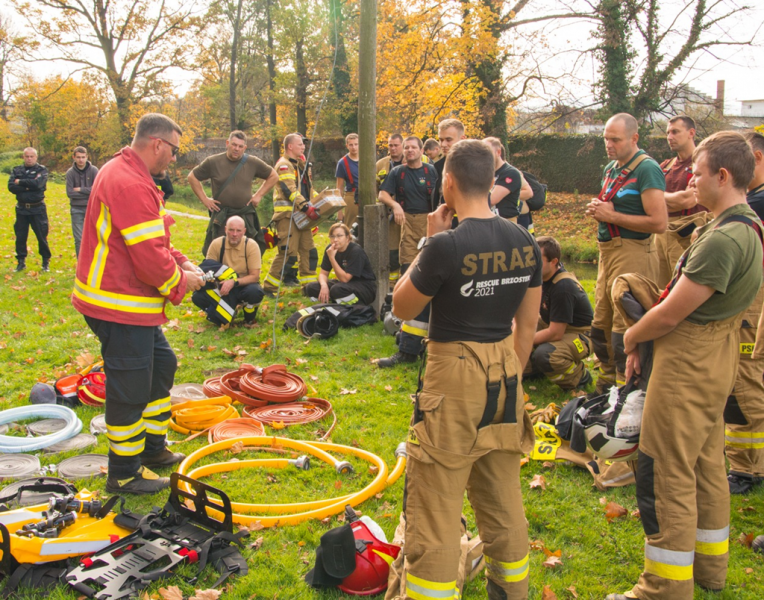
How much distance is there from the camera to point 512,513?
8.80 ft

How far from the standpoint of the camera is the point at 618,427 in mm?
3186

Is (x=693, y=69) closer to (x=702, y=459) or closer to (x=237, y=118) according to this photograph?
(x=702, y=459)

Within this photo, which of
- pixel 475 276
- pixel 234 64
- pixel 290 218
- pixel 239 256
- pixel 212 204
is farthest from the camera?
pixel 234 64

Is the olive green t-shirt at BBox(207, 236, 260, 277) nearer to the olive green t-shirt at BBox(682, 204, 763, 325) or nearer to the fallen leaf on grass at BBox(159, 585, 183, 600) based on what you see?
the fallen leaf on grass at BBox(159, 585, 183, 600)

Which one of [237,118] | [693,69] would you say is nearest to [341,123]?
[237,118]

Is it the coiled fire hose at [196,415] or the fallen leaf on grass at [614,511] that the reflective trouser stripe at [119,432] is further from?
the fallen leaf on grass at [614,511]

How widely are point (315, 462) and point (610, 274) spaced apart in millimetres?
3119

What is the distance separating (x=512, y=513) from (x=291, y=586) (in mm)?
1366

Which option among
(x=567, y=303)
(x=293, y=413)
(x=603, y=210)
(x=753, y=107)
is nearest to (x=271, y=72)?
(x=567, y=303)

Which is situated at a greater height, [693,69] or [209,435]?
[693,69]

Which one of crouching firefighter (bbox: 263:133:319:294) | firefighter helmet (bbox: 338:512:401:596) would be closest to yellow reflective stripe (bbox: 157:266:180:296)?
firefighter helmet (bbox: 338:512:401:596)

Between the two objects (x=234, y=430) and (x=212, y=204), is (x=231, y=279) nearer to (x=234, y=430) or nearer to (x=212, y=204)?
(x=212, y=204)

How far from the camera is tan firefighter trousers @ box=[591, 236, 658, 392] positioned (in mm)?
5199

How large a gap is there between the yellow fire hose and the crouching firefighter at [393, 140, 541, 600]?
125 centimetres
